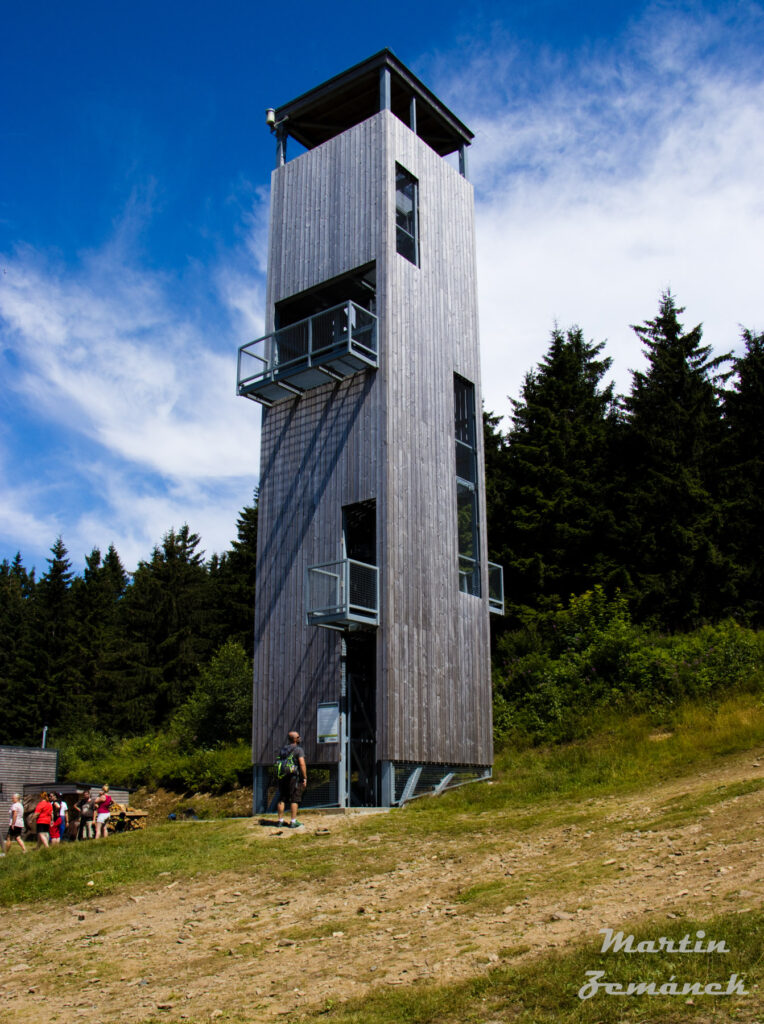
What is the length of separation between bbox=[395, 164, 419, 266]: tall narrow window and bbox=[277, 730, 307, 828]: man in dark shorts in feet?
39.5

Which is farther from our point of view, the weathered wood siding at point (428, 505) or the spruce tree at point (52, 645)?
the spruce tree at point (52, 645)

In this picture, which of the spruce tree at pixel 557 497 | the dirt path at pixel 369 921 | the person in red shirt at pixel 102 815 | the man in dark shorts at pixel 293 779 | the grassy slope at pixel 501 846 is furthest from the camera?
the spruce tree at pixel 557 497

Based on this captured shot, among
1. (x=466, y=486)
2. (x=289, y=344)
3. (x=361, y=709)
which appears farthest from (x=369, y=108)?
(x=361, y=709)

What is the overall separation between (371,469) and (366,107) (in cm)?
1100

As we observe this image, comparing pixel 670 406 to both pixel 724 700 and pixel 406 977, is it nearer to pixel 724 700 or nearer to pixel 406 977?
pixel 724 700

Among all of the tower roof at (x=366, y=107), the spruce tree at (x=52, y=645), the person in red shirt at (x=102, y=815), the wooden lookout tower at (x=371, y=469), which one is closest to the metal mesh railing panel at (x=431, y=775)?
the wooden lookout tower at (x=371, y=469)

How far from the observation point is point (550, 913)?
8.29 m

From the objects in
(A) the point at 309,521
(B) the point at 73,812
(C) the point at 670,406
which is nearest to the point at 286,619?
(A) the point at 309,521

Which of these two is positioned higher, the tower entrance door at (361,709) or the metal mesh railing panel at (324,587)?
the metal mesh railing panel at (324,587)

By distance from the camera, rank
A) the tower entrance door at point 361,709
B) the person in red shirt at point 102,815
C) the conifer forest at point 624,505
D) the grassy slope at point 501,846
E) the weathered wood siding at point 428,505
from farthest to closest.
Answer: the conifer forest at point 624,505
the person in red shirt at point 102,815
the tower entrance door at point 361,709
the weathered wood siding at point 428,505
the grassy slope at point 501,846

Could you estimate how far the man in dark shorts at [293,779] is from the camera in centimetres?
1498

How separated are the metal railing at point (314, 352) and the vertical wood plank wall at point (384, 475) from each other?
35 cm

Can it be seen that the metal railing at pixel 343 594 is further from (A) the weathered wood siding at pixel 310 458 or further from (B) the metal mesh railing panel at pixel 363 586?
(A) the weathered wood siding at pixel 310 458

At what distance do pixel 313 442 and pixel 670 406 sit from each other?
16.3 metres
